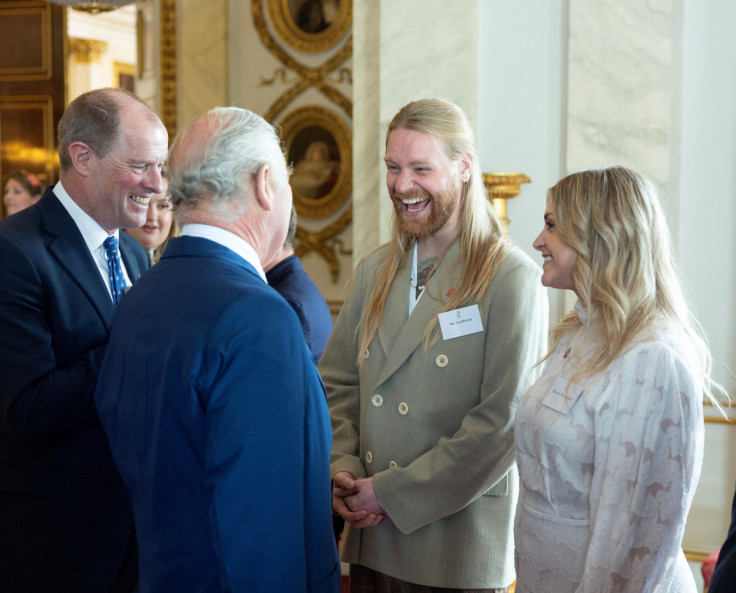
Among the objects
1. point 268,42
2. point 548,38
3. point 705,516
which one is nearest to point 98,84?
point 268,42

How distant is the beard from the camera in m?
2.39

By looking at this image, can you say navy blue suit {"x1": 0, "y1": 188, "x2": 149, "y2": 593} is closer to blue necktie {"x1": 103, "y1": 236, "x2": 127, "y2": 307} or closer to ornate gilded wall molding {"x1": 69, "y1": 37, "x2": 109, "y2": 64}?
blue necktie {"x1": 103, "y1": 236, "x2": 127, "y2": 307}

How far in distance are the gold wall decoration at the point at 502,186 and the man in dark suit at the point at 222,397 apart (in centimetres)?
259

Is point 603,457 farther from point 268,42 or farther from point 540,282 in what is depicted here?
point 268,42

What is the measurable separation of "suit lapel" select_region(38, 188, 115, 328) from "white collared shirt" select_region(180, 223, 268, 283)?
59cm

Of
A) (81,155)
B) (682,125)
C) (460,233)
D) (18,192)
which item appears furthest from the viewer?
(18,192)

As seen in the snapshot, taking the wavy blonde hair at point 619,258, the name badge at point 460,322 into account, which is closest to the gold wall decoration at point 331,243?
the name badge at point 460,322

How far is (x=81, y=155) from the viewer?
222 centimetres

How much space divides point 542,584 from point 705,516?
2.39 meters

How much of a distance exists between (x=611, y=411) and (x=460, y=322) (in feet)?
1.92

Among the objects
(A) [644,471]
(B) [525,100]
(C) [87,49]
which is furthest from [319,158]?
(C) [87,49]

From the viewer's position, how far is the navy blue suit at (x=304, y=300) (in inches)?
114

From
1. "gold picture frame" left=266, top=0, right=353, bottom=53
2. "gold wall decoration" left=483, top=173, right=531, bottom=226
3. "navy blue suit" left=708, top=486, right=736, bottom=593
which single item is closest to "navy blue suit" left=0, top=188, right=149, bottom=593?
"navy blue suit" left=708, top=486, right=736, bottom=593

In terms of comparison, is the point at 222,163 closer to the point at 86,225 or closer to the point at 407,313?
the point at 86,225
